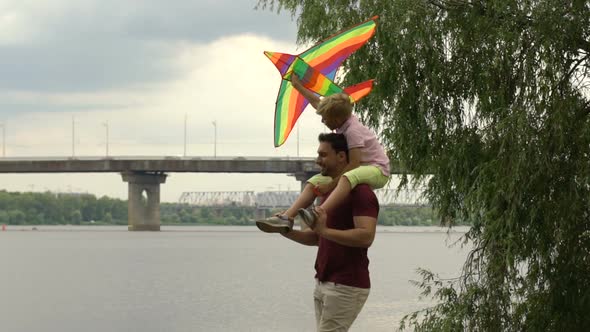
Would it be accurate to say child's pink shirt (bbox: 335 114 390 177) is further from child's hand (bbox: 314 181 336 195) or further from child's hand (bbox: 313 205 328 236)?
child's hand (bbox: 313 205 328 236)

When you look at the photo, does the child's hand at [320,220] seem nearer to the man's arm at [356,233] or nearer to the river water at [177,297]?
the man's arm at [356,233]

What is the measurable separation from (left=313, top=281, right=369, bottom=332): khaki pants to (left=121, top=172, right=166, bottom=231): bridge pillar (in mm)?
116039

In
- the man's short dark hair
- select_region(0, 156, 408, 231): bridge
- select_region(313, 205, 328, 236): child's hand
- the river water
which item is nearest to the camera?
select_region(313, 205, 328, 236): child's hand

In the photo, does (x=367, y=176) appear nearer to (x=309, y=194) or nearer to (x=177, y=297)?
(x=309, y=194)

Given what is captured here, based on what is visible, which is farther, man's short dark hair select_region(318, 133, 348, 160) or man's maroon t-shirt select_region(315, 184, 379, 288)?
man's short dark hair select_region(318, 133, 348, 160)

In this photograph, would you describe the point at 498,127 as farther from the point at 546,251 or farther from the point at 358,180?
the point at 358,180

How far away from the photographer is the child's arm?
17.7 feet

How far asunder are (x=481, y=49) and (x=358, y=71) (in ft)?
5.98

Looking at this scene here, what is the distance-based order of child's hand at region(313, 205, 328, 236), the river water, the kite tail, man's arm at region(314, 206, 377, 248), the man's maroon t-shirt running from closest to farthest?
child's hand at region(313, 205, 328, 236) < man's arm at region(314, 206, 377, 248) < the man's maroon t-shirt < the kite tail < the river water

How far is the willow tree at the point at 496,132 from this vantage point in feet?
44.8

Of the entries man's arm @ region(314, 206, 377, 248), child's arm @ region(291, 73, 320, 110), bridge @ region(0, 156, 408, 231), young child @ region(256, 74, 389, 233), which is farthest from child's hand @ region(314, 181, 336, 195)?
bridge @ region(0, 156, 408, 231)

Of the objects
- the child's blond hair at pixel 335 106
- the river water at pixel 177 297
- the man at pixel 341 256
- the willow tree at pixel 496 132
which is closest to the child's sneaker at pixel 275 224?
the man at pixel 341 256

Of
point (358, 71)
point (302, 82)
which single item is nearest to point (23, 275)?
point (358, 71)

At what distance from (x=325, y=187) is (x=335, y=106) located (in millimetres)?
440
